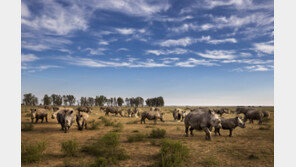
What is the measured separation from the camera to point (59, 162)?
7.60 m

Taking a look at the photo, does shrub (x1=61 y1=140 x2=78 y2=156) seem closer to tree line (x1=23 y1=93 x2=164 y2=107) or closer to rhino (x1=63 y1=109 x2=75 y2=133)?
rhino (x1=63 y1=109 x2=75 y2=133)

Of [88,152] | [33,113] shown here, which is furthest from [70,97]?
[88,152]

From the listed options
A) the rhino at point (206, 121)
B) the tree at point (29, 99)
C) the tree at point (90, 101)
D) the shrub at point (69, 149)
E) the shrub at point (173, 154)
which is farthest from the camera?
the tree at point (90, 101)

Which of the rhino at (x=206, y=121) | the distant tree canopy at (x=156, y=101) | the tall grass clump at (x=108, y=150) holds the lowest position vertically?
the distant tree canopy at (x=156, y=101)

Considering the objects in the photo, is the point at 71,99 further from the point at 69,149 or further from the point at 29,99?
the point at 69,149

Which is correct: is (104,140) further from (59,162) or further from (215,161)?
(215,161)

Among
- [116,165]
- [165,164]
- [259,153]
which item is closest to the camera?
[165,164]

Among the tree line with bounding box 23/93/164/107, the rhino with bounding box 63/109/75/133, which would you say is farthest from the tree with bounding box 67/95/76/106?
the rhino with bounding box 63/109/75/133

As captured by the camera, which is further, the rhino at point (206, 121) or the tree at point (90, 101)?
the tree at point (90, 101)

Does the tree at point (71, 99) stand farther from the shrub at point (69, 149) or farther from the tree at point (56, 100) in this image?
the shrub at point (69, 149)

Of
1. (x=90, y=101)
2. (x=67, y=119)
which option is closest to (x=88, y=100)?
(x=90, y=101)

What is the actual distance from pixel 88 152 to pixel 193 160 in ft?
19.7

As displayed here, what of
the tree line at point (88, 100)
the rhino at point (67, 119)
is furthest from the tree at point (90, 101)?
the rhino at point (67, 119)

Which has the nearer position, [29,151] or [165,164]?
[165,164]
